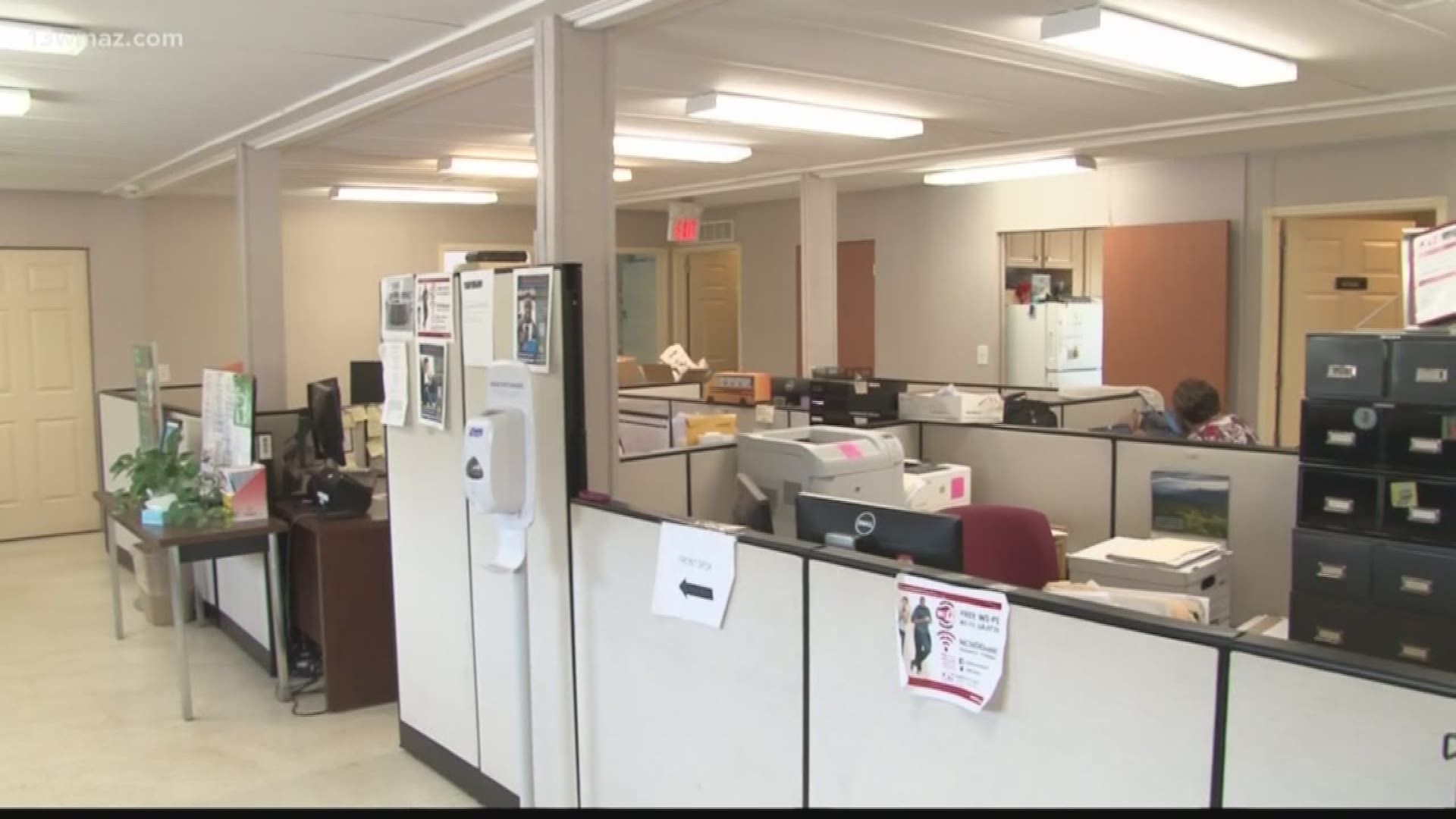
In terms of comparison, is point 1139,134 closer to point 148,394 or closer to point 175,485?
point 175,485

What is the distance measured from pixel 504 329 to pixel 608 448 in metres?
0.49

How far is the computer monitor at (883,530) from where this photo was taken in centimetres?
249

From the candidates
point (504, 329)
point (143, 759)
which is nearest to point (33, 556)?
point (143, 759)

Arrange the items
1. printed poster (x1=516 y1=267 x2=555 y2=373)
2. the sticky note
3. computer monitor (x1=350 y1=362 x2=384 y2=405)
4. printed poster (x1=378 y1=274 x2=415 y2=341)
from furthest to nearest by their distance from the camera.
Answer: computer monitor (x1=350 y1=362 x2=384 y2=405) → printed poster (x1=378 y1=274 x2=415 y2=341) → printed poster (x1=516 y1=267 x2=555 y2=373) → the sticky note

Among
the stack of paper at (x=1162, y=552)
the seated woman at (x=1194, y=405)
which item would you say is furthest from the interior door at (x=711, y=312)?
the stack of paper at (x=1162, y=552)

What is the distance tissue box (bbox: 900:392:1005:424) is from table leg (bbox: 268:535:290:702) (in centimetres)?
285

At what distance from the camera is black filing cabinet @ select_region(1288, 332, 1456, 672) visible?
108 inches

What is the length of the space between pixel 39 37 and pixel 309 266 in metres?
6.22

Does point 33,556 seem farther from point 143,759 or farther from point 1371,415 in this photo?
point 1371,415

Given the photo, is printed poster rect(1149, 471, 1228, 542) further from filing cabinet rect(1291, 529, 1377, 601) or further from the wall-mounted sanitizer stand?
the wall-mounted sanitizer stand

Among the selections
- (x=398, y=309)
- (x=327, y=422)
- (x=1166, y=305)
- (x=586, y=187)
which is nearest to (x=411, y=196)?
(x=327, y=422)

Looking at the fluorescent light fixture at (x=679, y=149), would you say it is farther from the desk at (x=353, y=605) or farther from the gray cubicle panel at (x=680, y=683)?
the gray cubicle panel at (x=680, y=683)

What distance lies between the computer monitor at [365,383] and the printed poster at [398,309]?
204 inches

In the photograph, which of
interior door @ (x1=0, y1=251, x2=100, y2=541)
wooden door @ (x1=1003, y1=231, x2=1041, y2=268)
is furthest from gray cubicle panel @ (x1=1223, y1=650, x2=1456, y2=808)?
interior door @ (x1=0, y1=251, x2=100, y2=541)
